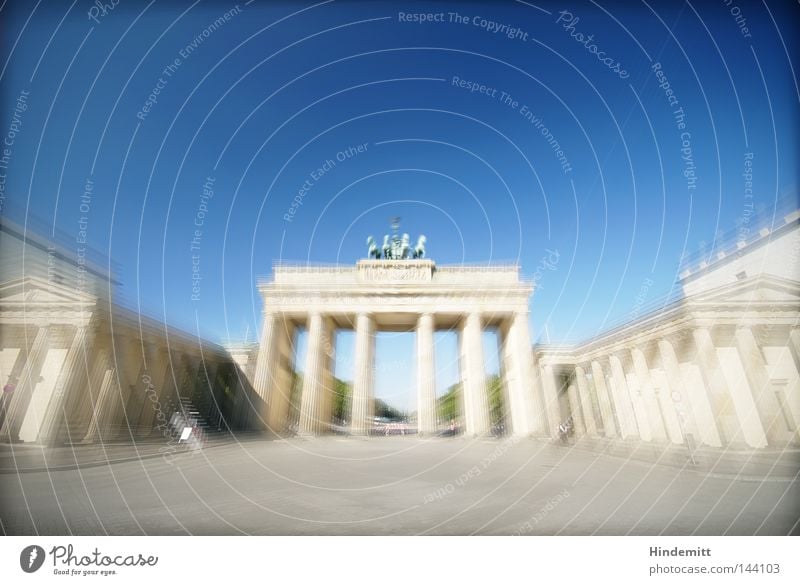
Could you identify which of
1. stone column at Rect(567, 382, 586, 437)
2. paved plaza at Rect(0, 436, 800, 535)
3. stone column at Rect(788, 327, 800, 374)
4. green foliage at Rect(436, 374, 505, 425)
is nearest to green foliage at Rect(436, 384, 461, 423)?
green foliage at Rect(436, 374, 505, 425)

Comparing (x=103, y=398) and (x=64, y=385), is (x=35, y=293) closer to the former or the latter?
(x=64, y=385)

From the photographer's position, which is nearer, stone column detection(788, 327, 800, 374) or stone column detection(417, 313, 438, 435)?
stone column detection(788, 327, 800, 374)

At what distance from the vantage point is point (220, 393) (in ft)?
84.3

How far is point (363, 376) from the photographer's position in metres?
28.6

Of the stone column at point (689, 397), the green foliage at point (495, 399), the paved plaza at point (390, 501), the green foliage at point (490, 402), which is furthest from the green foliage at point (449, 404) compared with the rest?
the paved plaza at point (390, 501)

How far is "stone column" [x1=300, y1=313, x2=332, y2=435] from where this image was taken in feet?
82.4

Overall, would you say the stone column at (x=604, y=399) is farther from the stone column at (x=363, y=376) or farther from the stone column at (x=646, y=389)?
the stone column at (x=363, y=376)

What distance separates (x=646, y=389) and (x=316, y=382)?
23951 mm

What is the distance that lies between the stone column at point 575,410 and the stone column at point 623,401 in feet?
14.2

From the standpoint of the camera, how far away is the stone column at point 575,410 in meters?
25.3

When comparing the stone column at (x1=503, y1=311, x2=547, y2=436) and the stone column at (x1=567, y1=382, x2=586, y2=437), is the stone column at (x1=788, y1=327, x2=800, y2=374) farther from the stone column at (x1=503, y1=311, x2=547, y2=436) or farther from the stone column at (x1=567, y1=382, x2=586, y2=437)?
the stone column at (x1=503, y1=311, x2=547, y2=436)

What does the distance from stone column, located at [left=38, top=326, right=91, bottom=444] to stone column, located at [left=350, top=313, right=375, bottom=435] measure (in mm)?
17176
